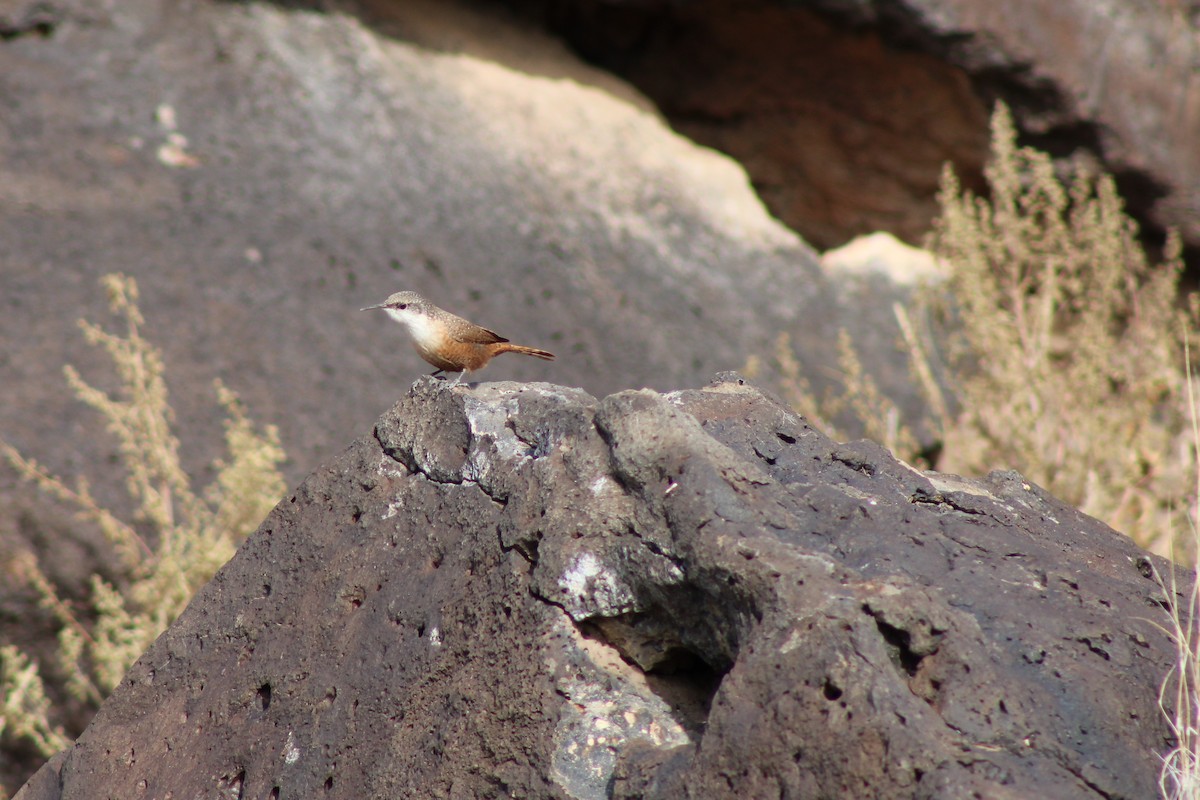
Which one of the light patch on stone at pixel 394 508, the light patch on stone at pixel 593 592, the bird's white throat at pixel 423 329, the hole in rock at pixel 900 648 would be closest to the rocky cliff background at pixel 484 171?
the bird's white throat at pixel 423 329

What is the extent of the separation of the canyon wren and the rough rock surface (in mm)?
938

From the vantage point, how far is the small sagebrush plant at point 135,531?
4473 mm

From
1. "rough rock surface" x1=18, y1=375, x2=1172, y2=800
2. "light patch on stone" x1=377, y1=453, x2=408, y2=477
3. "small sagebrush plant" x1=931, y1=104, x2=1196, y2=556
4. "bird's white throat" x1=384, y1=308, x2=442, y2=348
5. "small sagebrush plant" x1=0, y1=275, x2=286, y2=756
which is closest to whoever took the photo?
"rough rock surface" x1=18, y1=375, x2=1172, y2=800

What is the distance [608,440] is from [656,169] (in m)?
4.46

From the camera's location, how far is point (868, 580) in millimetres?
2164

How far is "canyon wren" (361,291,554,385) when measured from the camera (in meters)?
3.93

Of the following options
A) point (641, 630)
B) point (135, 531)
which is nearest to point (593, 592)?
point (641, 630)

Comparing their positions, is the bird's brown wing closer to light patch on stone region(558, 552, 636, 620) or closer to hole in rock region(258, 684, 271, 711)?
hole in rock region(258, 684, 271, 711)

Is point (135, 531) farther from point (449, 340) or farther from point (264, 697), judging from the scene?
point (264, 697)

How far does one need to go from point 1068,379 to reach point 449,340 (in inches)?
124

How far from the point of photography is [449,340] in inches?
154

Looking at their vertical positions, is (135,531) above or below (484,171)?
below

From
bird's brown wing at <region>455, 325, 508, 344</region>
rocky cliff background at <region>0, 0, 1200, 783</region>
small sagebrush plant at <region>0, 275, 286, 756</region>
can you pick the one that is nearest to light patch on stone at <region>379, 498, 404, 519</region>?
bird's brown wing at <region>455, 325, 508, 344</region>

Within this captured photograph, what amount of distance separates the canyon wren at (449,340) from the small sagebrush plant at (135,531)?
2.88ft
